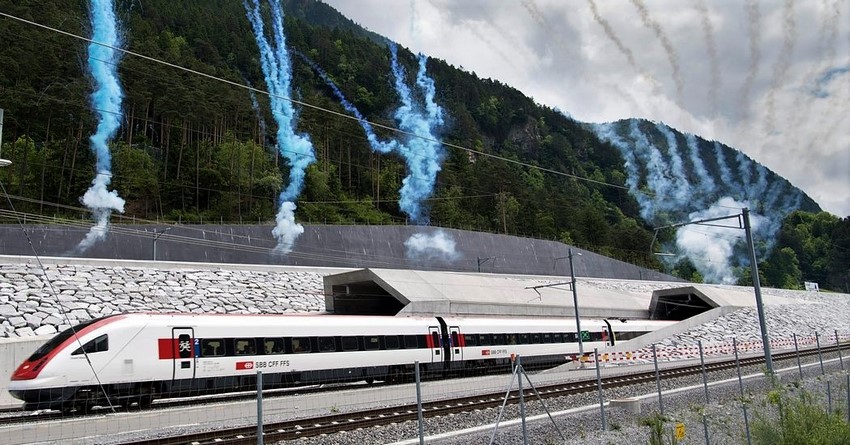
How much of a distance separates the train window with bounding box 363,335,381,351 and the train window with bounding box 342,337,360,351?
1.18 ft

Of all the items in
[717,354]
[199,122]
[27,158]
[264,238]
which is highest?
[199,122]

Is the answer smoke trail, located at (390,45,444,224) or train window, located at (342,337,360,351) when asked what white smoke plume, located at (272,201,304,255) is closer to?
train window, located at (342,337,360,351)

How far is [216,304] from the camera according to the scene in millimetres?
30562

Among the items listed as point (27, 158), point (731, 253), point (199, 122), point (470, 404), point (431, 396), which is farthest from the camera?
point (731, 253)

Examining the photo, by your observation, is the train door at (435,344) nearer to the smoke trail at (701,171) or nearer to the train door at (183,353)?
the train door at (183,353)

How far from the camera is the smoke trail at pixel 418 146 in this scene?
8306cm

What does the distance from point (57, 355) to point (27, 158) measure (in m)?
47.5

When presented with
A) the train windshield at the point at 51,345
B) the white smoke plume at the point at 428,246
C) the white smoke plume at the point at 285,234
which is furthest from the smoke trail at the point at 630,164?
the train windshield at the point at 51,345

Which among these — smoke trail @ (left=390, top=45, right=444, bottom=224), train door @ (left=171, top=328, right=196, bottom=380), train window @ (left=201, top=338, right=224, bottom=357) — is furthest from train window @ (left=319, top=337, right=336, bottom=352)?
smoke trail @ (left=390, top=45, right=444, bottom=224)

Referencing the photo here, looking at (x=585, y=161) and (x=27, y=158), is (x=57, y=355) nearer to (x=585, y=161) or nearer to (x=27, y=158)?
(x=27, y=158)

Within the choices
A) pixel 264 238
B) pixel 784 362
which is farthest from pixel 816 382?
pixel 264 238

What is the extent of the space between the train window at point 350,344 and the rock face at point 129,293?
28.6 ft

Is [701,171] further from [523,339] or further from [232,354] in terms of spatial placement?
[232,354]

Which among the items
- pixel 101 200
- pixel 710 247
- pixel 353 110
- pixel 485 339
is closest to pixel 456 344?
pixel 485 339
